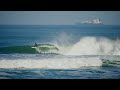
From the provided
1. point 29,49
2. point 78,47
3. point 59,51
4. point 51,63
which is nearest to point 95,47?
point 78,47

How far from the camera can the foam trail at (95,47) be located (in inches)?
117

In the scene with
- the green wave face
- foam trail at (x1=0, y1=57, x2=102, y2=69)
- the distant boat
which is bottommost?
foam trail at (x1=0, y1=57, x2=102, y2=69)

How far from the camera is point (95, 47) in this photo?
300cm

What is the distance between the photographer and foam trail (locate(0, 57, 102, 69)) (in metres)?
2.97

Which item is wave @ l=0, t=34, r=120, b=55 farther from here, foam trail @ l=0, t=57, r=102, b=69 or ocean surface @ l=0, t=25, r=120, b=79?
foam trail @ l=0, t=57, r=102, b=69

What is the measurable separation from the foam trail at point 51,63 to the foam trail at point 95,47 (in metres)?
0.10

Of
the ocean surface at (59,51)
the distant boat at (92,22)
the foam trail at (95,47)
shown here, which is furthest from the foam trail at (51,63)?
the distant boat at (92,22)

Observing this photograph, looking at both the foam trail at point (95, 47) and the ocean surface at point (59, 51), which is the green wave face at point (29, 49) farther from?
the foam trail at point (95, 47)

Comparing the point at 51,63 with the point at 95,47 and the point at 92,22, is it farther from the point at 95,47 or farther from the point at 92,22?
the point at 92,22

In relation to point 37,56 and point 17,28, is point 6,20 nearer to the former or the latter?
point 17,28

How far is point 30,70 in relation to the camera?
2.97m

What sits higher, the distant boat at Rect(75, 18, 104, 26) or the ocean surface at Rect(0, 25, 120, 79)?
the distant boat at Rect(75, 18, 104, 26)

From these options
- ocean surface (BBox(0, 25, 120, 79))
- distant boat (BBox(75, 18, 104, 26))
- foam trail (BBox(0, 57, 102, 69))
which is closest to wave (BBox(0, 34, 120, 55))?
ocean surface (BBox(0, 25, 120, 79))

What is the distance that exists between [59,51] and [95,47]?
522 mm
